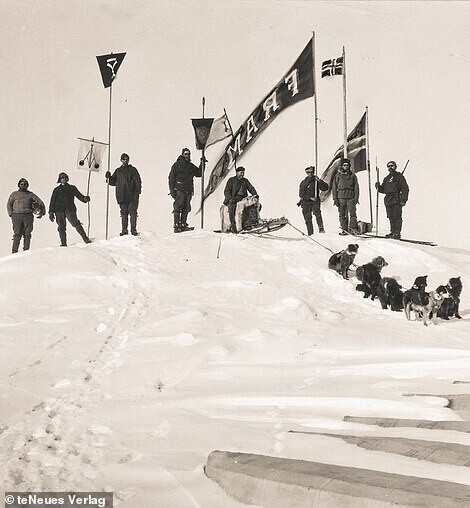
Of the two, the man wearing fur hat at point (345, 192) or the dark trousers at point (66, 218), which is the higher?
the man wearing fur hat at point (345, 192)

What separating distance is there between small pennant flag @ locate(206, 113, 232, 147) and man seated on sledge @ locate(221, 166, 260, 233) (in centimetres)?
142

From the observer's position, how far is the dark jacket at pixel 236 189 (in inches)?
504

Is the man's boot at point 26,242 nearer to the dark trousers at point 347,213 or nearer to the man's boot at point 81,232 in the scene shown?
the man's boot at point 81,232

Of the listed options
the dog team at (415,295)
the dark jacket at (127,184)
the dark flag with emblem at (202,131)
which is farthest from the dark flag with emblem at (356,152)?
the dog team at (415,295)

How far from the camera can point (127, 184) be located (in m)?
12.9

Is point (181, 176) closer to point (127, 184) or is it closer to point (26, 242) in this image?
point (127, 184)

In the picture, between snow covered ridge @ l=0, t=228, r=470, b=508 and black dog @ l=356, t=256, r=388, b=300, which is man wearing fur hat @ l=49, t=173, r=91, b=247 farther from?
black dog @ l=356, t=256, r=388, b=300

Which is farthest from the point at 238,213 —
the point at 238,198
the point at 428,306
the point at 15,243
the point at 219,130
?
the point at 428,306

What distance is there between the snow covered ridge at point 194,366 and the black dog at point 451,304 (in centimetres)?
21

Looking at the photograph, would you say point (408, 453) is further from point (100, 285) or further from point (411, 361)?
point (100, 285)

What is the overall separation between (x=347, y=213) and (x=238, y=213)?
7.03ft

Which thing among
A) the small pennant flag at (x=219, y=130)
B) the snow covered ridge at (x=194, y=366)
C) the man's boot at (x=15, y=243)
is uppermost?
the small pennant flag at (x=219, y=130)

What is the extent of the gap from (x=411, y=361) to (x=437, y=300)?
2.64 meters

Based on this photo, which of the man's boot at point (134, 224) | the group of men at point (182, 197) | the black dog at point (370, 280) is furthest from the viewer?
the man's boot at point (134, 224)
